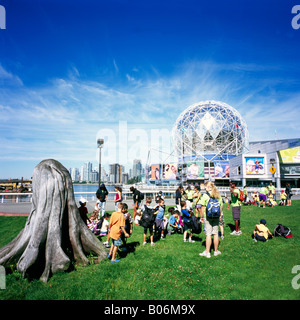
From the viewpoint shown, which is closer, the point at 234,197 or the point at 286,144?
the point at 234,197

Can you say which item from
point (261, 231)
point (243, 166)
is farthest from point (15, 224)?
point (243, 166)

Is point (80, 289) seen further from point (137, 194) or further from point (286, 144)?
point (286, 144)

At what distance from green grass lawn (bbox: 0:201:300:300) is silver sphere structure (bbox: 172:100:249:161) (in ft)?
165

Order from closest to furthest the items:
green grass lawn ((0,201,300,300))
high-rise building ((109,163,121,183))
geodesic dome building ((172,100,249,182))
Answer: green grass lawn ((0,201,300,300)), geodesic dome building ((172,100,249,182)), high-rise building ((109,163,121,183))

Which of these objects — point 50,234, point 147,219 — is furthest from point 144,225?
point 50,234

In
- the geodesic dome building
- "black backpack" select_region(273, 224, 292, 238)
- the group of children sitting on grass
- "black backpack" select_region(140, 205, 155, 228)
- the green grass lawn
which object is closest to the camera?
the green grass lawn

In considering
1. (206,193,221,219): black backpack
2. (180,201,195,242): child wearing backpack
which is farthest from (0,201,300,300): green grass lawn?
(206,193,221,219): black backpack

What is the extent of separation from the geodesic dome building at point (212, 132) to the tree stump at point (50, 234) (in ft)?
169

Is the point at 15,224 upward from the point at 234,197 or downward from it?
downward

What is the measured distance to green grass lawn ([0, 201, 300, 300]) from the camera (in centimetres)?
343

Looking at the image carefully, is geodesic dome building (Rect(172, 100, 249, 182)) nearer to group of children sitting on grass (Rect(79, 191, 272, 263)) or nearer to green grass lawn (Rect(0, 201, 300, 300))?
group of children sitting on grass (Rect(79, 191, 272, 263))

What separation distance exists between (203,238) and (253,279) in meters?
3.17

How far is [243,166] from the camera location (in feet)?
113

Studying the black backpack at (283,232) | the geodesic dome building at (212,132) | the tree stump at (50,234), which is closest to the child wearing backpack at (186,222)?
the tree stump at (50,234)
